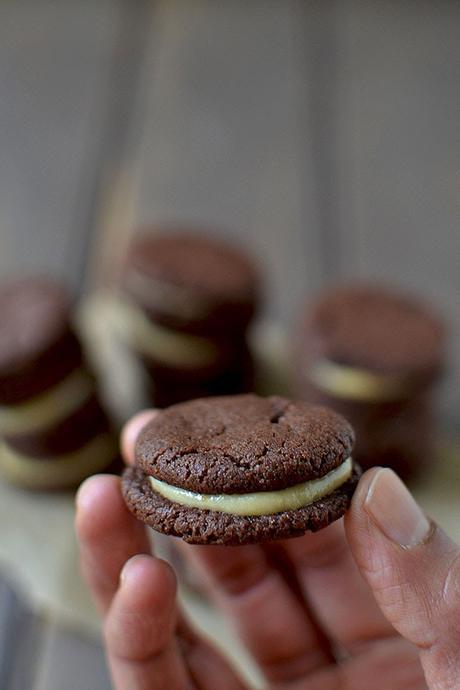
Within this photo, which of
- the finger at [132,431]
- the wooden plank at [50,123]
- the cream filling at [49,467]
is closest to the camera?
the finger at [132,431]

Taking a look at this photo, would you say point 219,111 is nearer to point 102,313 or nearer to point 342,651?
point 102,313

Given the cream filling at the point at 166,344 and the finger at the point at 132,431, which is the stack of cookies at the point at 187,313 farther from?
the finger at the point at 132,431

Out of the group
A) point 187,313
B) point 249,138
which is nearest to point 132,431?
point 187,313

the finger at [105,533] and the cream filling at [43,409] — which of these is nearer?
the finger at [105,533]

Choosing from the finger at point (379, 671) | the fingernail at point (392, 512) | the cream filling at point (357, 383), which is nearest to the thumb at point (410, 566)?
the fingernail at point (392, 512)

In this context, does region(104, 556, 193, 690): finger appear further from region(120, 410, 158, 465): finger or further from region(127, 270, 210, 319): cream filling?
region(127, 270, 210, 319): cream filling

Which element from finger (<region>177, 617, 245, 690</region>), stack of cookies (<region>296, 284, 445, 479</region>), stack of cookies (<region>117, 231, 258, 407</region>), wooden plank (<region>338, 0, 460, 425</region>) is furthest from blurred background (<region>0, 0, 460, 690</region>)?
finger (<region>177, 617, 245, 690</region>)

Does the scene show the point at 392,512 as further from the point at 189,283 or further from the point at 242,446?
the point at 189,283
